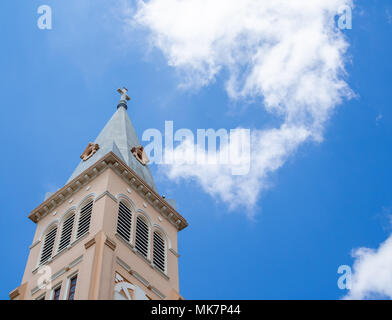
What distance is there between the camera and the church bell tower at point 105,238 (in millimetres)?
40500

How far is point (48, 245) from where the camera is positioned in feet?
158

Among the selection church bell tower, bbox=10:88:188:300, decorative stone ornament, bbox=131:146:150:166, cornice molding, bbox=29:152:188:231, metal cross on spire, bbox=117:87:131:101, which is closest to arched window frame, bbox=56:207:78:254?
church bell tower, bbox=10:88:188:300

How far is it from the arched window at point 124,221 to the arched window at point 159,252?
2.80 m

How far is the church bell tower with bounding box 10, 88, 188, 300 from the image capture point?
40.5 meters

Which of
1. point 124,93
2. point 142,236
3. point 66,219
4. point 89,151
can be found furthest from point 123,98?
point 142,236

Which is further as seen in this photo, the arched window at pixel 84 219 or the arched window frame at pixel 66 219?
the arched window frame at pixel 66 219

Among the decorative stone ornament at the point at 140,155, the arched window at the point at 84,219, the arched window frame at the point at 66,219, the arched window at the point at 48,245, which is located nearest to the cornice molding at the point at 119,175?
the arched window frame at the point at 66,219

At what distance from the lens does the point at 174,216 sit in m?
53.0

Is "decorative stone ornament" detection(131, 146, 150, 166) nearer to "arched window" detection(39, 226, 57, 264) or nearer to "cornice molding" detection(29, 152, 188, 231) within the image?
"cornice molding" detection(29, 152, 188, 231)

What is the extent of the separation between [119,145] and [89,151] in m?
2.59

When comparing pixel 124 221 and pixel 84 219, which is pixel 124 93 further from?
pixel 124 221

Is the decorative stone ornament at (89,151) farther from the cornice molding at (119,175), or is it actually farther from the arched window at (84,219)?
the arched window at (84,219)

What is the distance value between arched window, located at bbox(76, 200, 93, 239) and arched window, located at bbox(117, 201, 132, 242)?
6.70 feet
